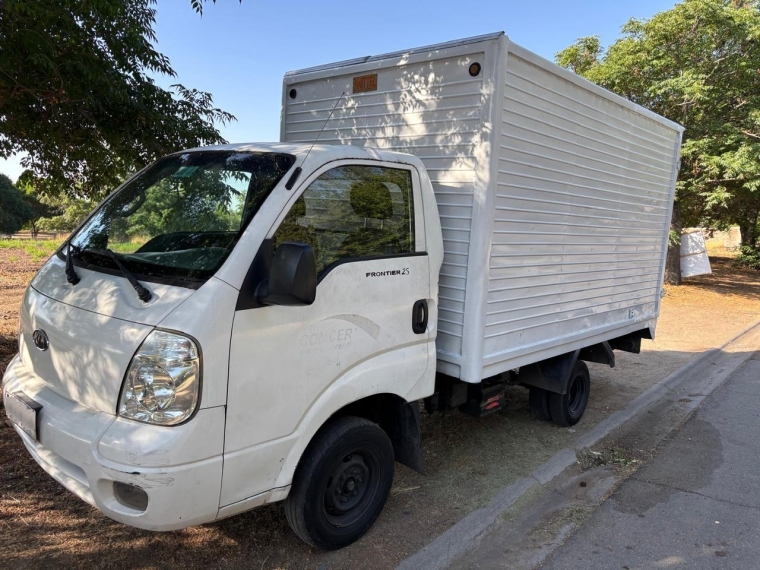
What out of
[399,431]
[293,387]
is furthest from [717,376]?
[293,387]

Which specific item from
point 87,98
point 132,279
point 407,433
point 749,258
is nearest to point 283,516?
point 407,433

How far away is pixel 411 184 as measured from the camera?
3.41 metres

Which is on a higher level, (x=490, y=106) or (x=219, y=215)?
(x=490, y=106)

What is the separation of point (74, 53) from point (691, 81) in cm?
1288

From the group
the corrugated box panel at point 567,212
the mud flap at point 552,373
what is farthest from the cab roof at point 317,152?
the mud flap at point 552,373

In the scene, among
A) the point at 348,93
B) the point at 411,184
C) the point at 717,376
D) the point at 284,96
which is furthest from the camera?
Result: the point at 717,376

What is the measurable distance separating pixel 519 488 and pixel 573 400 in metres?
1.86

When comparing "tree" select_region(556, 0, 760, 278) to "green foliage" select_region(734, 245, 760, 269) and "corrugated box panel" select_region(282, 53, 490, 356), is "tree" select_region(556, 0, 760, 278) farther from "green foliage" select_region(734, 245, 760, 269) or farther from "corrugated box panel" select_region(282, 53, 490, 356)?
"corrugated box panel" select_region(282, 53, 490, 356)

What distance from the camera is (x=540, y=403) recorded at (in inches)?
211

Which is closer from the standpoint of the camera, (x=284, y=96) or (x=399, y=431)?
(x=399, y=431)

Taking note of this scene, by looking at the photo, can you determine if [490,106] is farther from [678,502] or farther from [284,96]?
[678,502]

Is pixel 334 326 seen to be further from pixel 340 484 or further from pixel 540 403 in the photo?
pixel 540 403

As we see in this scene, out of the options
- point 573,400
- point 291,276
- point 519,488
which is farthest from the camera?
point 573,400

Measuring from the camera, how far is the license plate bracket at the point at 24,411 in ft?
8.55
